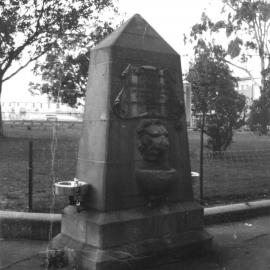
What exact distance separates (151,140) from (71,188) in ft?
3.40

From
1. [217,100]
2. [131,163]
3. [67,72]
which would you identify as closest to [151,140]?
[131,163]

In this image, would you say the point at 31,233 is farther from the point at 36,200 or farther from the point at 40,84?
the point at 40,84

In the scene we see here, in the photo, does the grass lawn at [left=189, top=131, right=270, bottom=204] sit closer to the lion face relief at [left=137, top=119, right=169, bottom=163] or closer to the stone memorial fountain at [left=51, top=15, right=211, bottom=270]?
the stone memorial fountain at [left=51, top=15, right=211, bottom=270]

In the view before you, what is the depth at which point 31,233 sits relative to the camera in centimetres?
631

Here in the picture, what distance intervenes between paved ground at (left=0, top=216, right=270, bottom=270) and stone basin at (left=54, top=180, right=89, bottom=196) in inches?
35.7

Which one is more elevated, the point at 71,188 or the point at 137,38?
the point at 137,38

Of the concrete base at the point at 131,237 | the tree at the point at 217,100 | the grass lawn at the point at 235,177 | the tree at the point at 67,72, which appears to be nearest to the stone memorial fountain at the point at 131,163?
the concrete base at the point at 131,237

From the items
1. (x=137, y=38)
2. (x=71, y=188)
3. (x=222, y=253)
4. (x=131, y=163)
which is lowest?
(x=222, y=253)

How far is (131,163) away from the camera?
5.27m

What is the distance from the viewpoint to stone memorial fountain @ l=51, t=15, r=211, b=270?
200 inches

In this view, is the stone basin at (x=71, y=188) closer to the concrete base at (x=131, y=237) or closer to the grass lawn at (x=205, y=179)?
the concrete base at (x=131, y=237)

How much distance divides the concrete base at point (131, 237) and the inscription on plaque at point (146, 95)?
3.59 feet

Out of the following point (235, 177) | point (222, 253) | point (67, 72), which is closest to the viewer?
point (222, 253)

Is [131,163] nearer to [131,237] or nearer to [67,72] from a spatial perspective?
[131,237]
